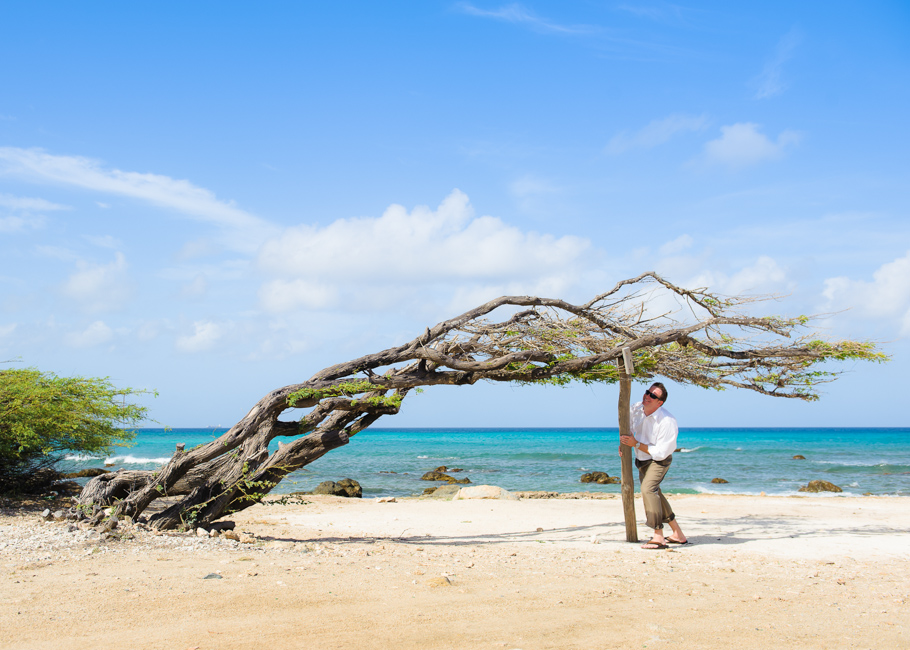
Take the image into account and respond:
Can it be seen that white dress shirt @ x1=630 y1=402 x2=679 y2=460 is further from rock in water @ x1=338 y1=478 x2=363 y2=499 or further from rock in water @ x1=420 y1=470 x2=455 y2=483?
rock in water @ x1=420 y1=470 x2=455 y2=483

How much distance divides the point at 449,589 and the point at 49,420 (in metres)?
7.80

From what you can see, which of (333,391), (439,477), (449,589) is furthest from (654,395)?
(439,477)

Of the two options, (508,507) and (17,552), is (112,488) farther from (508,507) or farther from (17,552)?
(508,507)

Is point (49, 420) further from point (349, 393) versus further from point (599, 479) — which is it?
point (599, 479)

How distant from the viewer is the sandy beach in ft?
14.0

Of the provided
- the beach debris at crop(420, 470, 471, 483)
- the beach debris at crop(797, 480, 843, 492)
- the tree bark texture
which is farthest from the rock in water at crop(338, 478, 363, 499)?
the beach debris at crop(797, 480, 843, 492)

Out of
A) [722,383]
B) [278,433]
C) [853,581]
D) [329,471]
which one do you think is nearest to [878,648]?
[853,581]

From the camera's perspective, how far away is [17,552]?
21.4 ft

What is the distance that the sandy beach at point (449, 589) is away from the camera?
4.27 meters

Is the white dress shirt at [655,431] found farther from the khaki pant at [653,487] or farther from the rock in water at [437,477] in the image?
the rock in water at [437,477]

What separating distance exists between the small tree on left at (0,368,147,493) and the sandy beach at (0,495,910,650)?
1.33m

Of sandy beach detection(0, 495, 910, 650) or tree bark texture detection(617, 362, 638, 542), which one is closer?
sandy beach detection(0, 495, 910, 650)

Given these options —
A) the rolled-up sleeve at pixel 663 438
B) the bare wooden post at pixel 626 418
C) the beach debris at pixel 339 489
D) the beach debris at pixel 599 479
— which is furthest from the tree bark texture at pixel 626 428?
the beach debris at pixel 599 479

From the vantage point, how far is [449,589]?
548 cm
